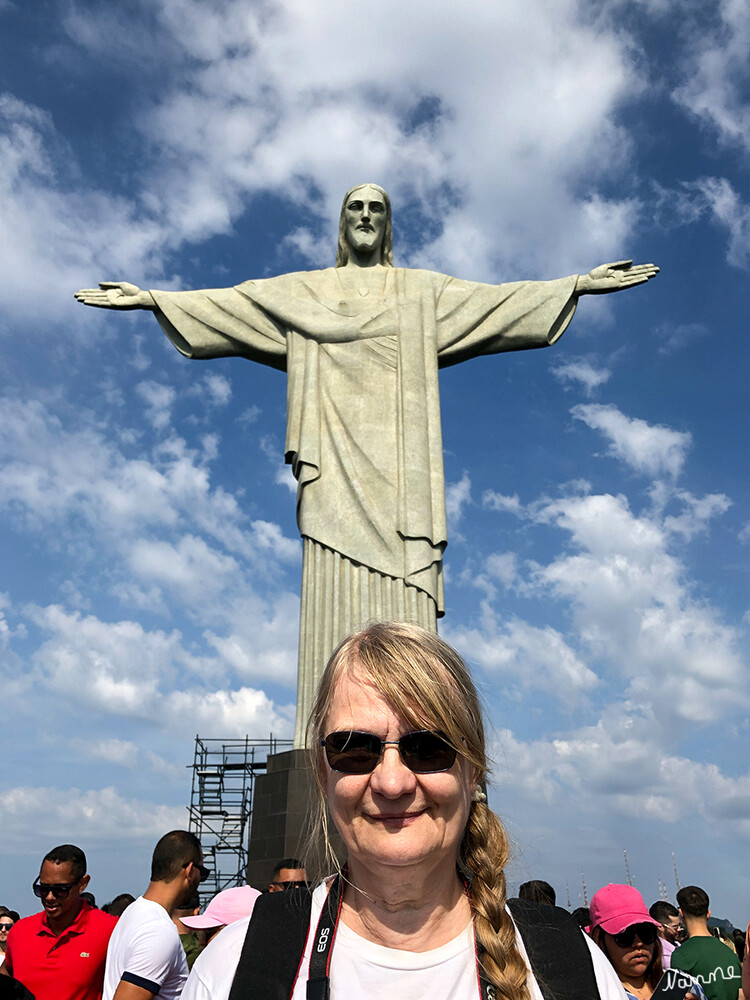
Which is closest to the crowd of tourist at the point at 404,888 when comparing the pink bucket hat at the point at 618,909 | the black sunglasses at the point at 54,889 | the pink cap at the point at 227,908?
the pink bucket hat at the point at 618,909

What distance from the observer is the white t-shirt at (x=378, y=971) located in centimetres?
182

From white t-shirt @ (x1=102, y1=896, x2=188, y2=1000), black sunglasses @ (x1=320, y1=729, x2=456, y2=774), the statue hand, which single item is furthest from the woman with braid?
the statue hand

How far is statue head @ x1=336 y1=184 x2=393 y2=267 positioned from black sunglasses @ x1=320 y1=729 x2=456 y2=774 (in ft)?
29.2

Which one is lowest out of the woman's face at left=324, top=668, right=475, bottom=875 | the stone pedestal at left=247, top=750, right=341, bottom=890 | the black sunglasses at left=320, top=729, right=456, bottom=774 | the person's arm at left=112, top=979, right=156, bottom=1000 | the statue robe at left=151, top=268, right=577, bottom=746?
the person's arm at left=112, top=979, right=156, bottom=1000

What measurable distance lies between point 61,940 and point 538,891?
2.72 meters

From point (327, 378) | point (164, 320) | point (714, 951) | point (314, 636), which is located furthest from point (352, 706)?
point (164, 320)

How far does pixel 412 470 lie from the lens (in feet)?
30.0

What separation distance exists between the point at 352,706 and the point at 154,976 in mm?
2769

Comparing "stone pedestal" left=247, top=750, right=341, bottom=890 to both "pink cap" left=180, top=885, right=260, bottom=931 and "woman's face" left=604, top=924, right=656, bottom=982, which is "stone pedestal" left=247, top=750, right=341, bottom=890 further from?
"woman's face" left=604, top=924, right=656, bottom=982

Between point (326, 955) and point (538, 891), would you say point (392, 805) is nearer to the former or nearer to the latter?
point (326, 955)

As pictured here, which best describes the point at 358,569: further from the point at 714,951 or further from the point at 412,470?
the point at 714,951

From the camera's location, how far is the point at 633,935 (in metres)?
3.72

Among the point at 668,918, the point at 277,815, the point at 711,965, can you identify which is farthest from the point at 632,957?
the point at 277,815

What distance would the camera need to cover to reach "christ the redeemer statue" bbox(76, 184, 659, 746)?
883cm
